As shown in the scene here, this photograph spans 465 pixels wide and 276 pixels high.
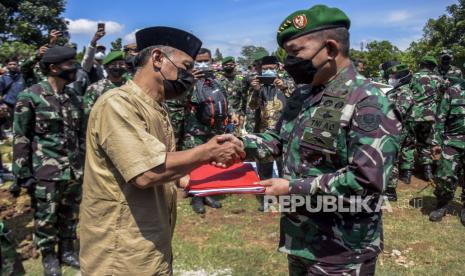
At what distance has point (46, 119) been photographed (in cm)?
429

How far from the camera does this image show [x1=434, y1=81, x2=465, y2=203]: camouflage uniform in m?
6.06

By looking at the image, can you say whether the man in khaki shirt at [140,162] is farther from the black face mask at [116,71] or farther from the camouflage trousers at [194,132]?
the camouflage trousers at [194,132]

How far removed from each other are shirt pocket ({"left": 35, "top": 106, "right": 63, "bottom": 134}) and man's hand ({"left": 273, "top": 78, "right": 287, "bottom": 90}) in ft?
11.6

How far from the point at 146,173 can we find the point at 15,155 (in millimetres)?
3132

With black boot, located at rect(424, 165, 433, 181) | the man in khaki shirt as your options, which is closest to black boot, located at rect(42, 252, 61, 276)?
the man in khaki shirt

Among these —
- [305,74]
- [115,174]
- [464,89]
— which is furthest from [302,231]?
[464,89]

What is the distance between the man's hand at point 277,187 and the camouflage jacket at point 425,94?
21.2ft

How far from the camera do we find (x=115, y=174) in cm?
206

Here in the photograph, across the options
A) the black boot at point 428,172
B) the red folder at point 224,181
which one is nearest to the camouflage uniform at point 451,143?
the black boot at point 428,172

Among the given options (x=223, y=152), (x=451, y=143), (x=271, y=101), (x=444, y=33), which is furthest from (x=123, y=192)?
(x=444, y=33)

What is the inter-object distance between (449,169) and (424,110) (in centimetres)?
215

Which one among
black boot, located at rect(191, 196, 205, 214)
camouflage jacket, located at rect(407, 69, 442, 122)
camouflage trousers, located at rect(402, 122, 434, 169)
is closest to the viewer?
black boot, located at rect(191, 196, 205, 214)

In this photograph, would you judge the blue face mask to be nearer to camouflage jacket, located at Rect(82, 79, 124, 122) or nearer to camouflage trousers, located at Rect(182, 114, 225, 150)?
camouflage trousers, located at Rect(182, 114, 225, 150)

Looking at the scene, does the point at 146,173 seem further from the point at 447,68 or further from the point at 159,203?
the point at 447,68
